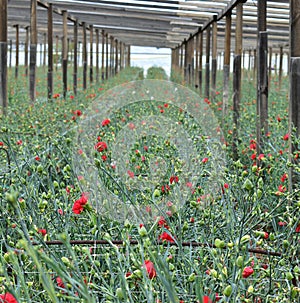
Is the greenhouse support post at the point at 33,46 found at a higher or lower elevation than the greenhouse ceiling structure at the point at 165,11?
lower

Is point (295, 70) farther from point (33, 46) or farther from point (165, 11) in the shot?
point (165, 11)

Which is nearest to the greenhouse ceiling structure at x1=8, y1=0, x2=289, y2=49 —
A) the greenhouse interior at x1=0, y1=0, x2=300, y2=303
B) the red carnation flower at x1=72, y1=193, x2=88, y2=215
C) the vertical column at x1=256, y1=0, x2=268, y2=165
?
the greenhouse interior at x1=0, y1=0, x2=300, y2=303

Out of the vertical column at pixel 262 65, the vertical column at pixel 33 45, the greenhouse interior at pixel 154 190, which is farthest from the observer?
the vertical column at pixel 33 45

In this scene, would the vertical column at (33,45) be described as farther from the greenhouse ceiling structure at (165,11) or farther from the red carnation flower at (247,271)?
the red carnation flower at (247,271)

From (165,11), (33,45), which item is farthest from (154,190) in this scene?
(165,11)

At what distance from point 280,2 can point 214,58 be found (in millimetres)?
2523

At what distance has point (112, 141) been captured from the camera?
446 cm

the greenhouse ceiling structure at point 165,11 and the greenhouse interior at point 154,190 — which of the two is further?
the greenhouse ceiling structure at point 165,11

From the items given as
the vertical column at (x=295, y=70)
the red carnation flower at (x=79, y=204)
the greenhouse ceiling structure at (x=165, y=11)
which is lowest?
the red carnation flower at (x=79, y=204)

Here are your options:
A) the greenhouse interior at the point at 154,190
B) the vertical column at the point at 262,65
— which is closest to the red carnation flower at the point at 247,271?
the greenhouse interior at the point at 154,190

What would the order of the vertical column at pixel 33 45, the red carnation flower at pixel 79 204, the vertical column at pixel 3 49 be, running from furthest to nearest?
the vertical column at pixel 33 45
the vertical column at pixel 3 49
the red carnation flower at pixel 79 204

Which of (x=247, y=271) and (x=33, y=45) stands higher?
(x=33, y=45)

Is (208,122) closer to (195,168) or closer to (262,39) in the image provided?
(262,39)

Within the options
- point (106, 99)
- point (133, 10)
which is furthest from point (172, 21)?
point (106, 99)
